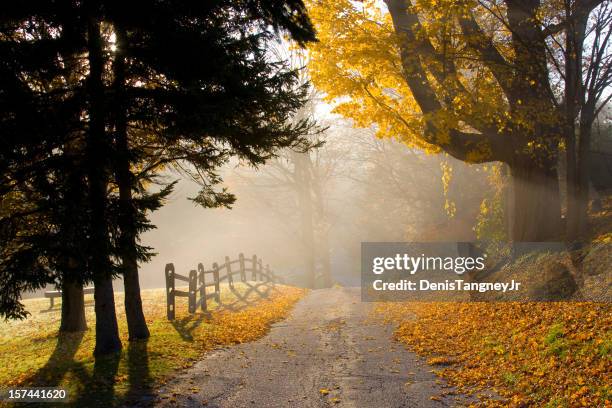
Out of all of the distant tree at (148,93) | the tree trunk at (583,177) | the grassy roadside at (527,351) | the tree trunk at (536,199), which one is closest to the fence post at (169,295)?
the distant tree at (148,93)

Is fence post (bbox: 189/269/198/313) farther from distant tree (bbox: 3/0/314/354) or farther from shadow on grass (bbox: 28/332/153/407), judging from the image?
shadow on grass (bbox: 28/332/153/407)

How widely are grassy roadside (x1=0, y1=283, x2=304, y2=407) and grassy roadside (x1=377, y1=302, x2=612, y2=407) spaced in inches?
160

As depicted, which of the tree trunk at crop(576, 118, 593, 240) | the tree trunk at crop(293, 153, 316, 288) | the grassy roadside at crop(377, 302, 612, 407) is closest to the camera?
the grassy roadside at crop(377, 302, 612, 407)

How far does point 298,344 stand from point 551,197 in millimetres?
7461

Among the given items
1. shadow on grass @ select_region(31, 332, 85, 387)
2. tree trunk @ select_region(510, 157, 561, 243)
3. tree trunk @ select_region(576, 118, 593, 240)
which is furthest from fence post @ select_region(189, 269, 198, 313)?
tree trunk @ select_region(576, 118, 593, 240)

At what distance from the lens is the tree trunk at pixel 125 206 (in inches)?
312

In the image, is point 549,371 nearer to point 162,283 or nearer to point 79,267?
point 79,267

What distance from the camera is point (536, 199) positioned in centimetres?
1259

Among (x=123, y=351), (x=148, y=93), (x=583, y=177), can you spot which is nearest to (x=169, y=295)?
(x=123, y=351)

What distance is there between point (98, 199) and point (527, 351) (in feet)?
22.4

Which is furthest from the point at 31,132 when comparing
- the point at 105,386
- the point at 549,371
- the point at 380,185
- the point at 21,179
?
the point at 380,185

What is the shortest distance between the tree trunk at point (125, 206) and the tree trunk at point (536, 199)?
935cm

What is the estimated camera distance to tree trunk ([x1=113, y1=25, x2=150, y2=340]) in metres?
7.92

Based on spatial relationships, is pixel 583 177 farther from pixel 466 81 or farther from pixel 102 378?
pixel 102 378
